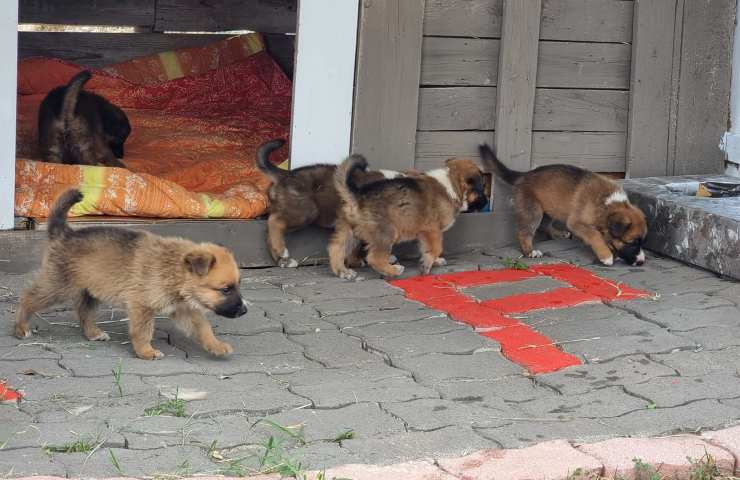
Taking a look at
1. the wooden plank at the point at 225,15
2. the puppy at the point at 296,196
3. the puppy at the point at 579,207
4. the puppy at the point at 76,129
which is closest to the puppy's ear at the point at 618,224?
the puppy at the point at 579,207

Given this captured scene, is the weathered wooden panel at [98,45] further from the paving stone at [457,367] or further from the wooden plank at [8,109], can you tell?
the paving stone at [457,367]

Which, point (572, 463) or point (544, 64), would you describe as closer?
point (572, 463)

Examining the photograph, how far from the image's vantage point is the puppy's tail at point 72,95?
26.7ft

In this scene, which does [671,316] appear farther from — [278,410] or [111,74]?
[111,74]

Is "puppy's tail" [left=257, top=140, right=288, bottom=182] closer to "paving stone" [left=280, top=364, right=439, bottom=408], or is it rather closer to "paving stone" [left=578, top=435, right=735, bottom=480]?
"paving stone" [left=280, top=364, right=439, bottom=408]

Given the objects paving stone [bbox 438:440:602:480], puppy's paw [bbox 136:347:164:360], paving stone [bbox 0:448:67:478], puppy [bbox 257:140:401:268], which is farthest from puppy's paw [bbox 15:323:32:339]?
paving stone [bbox 438:440:602:480]

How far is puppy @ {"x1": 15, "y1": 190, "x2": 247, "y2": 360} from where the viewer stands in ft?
Result: 17.8

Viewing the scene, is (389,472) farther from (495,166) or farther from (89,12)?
(89,12)

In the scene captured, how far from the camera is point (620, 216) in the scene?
25.3ft

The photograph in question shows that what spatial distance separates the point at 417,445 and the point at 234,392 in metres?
1.00

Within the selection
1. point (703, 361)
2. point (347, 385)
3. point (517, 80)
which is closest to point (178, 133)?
point (517, 80)

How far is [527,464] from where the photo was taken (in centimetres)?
426

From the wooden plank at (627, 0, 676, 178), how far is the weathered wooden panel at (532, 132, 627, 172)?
0.09 metres

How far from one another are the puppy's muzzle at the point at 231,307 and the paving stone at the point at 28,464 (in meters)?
1.37
